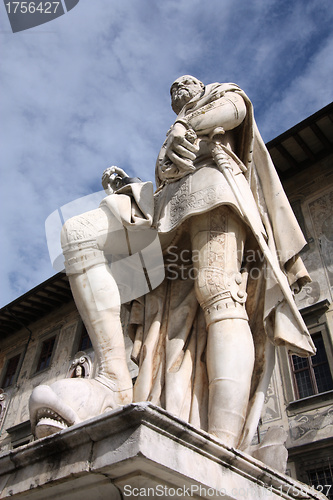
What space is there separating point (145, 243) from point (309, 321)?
8.26 metres

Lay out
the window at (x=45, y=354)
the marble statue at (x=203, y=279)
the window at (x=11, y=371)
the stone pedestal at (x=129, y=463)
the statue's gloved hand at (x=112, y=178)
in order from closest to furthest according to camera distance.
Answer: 1. the stone pedestal at (x=129, y=463)
2. the marble statue at (x=203, y=279)
3. the statue's gloved hand at (x=112, y=178)
4. the window at (x=45, y=354)
5. the window at (x=11, y=371)

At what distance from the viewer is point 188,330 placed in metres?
2.52

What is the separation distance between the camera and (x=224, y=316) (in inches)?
89.7

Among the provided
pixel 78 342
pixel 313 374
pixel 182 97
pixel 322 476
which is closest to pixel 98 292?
pixel 182 97

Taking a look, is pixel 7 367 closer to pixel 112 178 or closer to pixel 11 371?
pixel 11 371

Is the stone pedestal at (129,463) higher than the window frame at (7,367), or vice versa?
the window frame at (7,367)

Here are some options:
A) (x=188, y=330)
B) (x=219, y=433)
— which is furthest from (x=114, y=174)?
(x=219, y=433)

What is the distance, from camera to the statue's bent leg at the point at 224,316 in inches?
81.8

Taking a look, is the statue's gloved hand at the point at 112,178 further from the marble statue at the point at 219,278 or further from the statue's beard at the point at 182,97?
the statue's beard at the point at 182,97

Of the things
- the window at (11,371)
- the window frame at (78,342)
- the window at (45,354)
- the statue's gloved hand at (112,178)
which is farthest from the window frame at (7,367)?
the statue's gloved hand at (112,178)

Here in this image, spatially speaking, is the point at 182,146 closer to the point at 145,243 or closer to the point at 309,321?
the point at 145,243

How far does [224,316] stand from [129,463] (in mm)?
1080

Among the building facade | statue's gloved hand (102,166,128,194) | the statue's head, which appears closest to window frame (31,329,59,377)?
the building facade

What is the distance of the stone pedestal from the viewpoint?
1334mm
